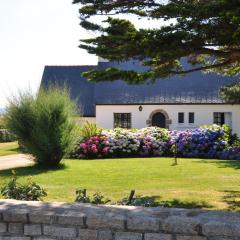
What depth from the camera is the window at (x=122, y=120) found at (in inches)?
1255

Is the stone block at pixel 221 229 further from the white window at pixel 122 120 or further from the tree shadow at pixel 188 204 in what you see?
the white window at pixel 122 120

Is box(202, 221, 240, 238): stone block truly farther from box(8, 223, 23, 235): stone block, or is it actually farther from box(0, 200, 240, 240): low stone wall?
box(8, 223, 23, 235): stone block

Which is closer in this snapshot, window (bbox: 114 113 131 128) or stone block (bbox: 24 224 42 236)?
stone block (bbox: 24 224 42 236)

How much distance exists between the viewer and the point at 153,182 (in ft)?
38.2

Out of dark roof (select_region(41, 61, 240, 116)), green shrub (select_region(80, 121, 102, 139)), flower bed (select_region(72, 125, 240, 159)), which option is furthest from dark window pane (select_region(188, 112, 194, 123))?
green shrub (select_region(80, 121, 102, 139))

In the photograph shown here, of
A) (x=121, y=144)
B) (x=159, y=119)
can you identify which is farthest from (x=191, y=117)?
(x=121, y=144)

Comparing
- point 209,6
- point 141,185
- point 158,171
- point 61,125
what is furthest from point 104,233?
point 61,125

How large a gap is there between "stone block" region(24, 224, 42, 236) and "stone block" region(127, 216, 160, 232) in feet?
3.75

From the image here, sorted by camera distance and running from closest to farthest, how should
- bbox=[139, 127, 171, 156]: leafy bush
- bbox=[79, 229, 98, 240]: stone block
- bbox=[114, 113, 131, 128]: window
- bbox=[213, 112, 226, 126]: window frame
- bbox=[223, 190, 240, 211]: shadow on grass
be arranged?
bbox=[79, 229, 98, 240]: stone block → bbox=[223, 190, 240, 211]: shadow on grass → bbox=[139, 127, 171, 156]: leafy bush → bbox=[213, 112, 226, 126]: window frame → bbox=[114, 113, 131, 128]: window

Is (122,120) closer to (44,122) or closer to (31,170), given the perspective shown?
(44,122)

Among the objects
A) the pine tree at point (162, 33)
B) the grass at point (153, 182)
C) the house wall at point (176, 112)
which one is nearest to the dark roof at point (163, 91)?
the house wall at point (176, 112)

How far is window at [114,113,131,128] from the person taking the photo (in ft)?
105

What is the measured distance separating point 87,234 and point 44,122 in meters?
9.89

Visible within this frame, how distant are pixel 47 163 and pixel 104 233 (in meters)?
10.4
